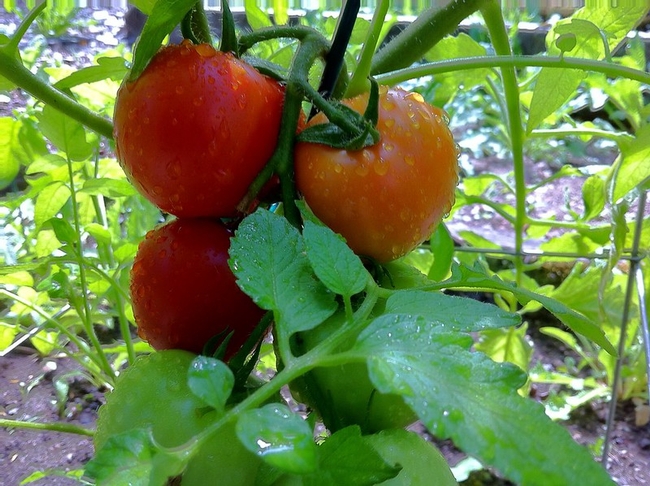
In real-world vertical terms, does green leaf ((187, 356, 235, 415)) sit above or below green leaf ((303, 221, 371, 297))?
below

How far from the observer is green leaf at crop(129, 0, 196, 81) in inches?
10.6

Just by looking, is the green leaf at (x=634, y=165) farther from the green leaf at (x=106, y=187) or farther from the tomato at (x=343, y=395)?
the green leaf at (x=106, y=187)

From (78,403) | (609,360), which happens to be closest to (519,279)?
(609,360)

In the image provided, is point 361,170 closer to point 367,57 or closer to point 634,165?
point 367,57

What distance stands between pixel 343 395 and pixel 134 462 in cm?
12

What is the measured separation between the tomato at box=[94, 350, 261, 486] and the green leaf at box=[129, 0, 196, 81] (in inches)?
5.9

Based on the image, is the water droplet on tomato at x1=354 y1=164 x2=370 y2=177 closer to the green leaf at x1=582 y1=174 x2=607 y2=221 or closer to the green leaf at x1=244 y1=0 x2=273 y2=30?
the green leaf at x1=244 y1=0 x2=273 y2=30

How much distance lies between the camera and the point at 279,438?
185mm

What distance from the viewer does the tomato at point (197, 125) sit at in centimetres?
30

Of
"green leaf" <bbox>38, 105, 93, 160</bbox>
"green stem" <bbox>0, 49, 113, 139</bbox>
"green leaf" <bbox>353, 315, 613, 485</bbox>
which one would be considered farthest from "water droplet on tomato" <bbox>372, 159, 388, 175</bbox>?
"green leaf" <bbox>38, 105, 93, 160</bbox>

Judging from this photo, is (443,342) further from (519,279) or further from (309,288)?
(519,279)

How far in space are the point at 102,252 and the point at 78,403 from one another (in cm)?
32

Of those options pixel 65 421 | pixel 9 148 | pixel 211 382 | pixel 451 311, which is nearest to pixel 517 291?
pixel 451 311

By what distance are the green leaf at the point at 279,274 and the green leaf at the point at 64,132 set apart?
1.04 feet
